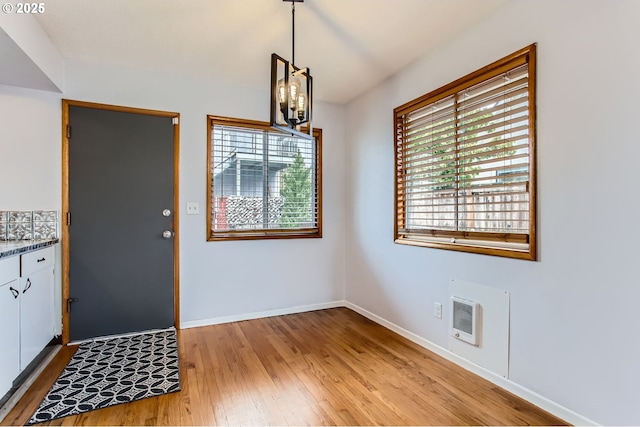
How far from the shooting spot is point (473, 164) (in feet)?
7.68

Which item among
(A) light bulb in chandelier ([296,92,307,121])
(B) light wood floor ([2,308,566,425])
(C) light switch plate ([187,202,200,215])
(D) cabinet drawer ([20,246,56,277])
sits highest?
(A) light bulb in chandelier ([296,92,307,121])

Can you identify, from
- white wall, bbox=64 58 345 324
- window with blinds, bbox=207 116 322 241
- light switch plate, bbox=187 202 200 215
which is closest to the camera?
white wall, bbox=64 58 345 324

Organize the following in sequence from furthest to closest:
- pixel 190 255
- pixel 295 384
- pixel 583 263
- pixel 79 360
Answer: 1. pixel 190 255
2. pixel 79 360
3. pixel 295 384
4. pixel 583 263

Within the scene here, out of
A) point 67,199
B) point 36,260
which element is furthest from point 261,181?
point 36,260

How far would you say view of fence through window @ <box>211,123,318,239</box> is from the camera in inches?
132

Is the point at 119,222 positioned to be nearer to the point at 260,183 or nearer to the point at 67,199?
the point at 67,199

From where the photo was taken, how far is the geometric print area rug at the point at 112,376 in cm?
190

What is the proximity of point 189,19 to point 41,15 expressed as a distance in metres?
0.97

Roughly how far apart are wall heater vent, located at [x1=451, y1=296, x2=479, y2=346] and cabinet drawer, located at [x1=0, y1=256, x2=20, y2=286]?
2.93 metres

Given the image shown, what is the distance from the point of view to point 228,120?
3.33 metres

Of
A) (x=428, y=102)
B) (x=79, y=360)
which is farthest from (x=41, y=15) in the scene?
(x=428, y=102)

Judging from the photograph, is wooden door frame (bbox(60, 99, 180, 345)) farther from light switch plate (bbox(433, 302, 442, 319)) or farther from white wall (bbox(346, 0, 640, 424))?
white wall (bbox(346, 0, 640, 424))

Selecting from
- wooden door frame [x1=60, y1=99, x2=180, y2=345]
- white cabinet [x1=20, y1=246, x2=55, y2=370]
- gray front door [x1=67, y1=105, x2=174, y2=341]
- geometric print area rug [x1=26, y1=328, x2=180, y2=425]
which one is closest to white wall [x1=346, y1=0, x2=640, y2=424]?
geometric print area rug [x1=26, y1=328, x2=180, y2=425]

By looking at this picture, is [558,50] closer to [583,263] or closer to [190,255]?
[583,263]
